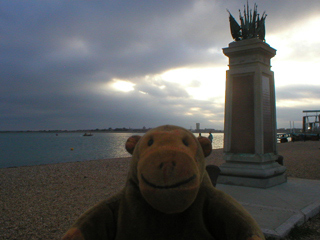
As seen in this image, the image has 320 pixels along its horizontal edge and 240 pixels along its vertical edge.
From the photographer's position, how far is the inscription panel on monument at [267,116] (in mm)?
6905

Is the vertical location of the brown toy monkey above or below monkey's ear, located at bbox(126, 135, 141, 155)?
below

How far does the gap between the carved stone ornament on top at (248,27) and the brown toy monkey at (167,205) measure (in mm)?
6259

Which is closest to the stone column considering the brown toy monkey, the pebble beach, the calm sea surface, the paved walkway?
the paved walkway

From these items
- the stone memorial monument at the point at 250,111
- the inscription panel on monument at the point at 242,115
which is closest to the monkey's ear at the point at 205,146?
the stone memorial monument at the point at 250,111

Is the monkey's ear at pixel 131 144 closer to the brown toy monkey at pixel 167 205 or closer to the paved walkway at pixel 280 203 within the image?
the brown toy monkey at pixel 167 205

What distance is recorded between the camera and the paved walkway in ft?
13.3

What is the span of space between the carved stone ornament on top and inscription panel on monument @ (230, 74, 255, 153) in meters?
1.20

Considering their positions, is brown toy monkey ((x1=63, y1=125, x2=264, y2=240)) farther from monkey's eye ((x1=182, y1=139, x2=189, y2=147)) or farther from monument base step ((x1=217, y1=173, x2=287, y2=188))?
monument base step ((x1=217, y1=173, x2=287, y2=188))

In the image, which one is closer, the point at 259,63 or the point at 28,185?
the point at 259,63

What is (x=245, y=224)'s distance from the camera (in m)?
1.71

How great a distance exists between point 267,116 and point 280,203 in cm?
260

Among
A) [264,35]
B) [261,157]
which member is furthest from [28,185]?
[264,35]

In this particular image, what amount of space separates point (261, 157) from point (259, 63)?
2403 millimetres

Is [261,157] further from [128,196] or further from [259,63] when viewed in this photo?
[128,196]
